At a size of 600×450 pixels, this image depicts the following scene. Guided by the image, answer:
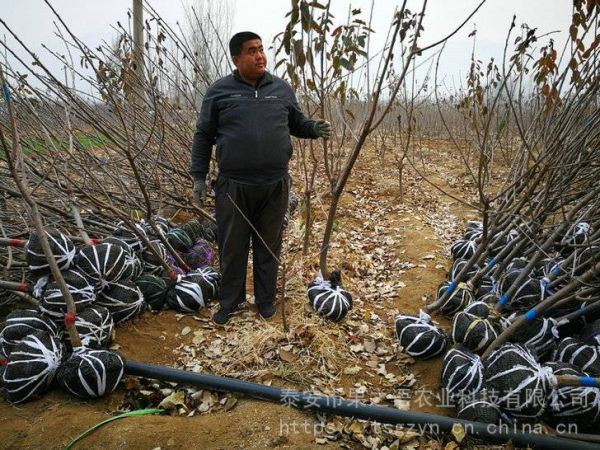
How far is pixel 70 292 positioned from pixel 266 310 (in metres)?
1.29

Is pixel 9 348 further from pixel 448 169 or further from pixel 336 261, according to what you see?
pixel 448 169

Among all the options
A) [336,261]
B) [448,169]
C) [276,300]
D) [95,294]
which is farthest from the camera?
[448,169]

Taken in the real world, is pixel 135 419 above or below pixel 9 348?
below

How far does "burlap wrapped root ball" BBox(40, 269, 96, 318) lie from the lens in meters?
2.29

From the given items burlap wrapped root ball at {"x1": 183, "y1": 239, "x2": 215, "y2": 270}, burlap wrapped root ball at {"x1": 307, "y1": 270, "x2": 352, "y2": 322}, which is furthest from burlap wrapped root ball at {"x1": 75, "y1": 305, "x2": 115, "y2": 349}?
burlap wrapped root ball at {"x1": 307, "y1": 270, "x2": 352, "y2": 322}

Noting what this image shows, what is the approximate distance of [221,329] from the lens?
278 centimetres

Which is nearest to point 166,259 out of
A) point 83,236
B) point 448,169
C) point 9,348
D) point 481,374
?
point 83,236

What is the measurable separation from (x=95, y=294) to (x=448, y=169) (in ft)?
25.3

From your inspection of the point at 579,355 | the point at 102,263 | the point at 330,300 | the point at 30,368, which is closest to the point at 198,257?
the point at 102,263

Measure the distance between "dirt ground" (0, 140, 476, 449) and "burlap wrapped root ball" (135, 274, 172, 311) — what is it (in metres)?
0.08

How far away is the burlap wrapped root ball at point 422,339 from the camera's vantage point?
2393 millimetres

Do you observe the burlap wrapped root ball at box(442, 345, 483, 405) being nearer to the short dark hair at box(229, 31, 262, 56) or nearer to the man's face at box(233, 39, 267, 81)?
the man's face at box(233, 39, 267, 81)

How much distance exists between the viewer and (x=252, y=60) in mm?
2396

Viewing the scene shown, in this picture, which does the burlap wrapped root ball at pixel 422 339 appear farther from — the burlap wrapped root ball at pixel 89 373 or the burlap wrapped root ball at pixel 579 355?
the burlap wrapped root ball at pixel 89 373
